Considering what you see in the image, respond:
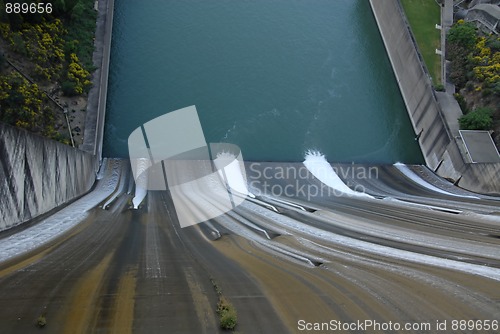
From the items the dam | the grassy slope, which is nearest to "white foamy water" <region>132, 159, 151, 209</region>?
the dam

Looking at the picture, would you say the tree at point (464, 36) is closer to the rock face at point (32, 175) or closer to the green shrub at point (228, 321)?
the rock face at point (32, 175)

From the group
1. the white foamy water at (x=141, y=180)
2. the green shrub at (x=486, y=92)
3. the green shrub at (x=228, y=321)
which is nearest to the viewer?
the green shrub at (x=228, y=321)

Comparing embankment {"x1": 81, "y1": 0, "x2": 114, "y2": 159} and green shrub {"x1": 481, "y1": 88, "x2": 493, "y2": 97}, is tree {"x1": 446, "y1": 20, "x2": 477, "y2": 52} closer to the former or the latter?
green shrub {"x1": 481, "y1": 88, "x2": 493, "y2": 97}

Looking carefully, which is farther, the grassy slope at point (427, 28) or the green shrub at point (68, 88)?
the grassy slope at point (427, 28)

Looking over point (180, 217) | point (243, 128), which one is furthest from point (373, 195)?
point (180, 217)

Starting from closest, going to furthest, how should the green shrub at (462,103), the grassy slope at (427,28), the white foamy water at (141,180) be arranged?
the white foamy water at (141,180), the green shrub at (462,103), the grassy slope at (427,28)

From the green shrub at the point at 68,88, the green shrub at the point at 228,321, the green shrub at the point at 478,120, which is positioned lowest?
the green shrub at the point at 228,321

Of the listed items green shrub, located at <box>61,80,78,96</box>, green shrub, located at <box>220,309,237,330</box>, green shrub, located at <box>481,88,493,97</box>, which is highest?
green shrub, located at <box>61,80,78,96</box>

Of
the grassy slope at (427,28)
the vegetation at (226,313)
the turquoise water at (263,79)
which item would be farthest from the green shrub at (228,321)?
the grassy slope at (427,28)
